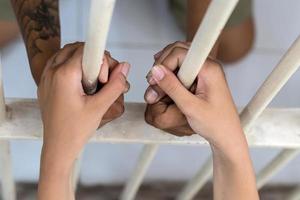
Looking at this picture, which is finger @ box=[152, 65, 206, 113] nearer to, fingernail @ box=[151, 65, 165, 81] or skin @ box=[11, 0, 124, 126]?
fingernail @ box=[151, 65, 165, 81]

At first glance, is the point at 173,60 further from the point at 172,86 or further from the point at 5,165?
the point at 5,165

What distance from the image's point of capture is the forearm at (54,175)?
0.56 metres

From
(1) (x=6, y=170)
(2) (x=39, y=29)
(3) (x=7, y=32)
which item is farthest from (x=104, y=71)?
(3) (x=7, y=32)

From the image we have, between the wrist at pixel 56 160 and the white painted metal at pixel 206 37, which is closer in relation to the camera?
the white painted metal at pixel 206 37

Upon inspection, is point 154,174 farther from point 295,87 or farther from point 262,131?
point 262,131

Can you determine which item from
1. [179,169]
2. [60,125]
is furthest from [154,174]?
[60,125]

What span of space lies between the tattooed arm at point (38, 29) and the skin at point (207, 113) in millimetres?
165

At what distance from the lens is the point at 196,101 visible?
539mm

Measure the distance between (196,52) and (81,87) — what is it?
115 mm

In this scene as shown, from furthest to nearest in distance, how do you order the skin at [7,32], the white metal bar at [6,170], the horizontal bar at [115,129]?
the skin at [7,32] → the white metal bar at [6,170] → the horizontal bar at [115,129]

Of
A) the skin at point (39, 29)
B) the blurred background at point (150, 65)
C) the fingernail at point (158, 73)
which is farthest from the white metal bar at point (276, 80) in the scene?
the blurred background at point (150, 65)

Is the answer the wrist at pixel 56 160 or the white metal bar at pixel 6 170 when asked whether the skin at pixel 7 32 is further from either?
the wrist at pixel 56 160

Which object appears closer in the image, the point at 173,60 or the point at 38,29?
the point at 173,60

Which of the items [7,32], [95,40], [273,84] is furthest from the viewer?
[7,32]
